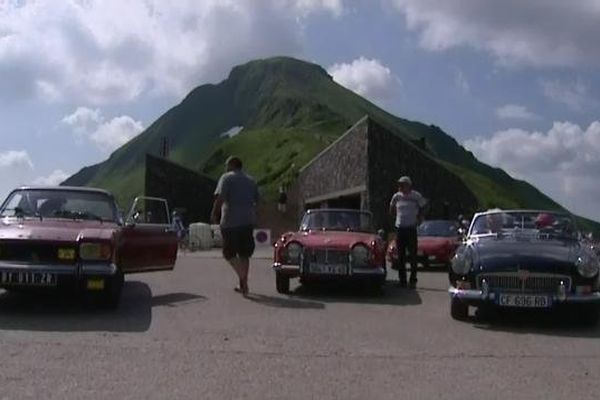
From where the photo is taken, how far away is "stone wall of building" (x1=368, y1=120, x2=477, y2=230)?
3794 cm

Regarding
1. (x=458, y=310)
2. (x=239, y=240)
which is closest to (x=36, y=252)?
(x=239, y=240)

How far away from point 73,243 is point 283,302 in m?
3.09

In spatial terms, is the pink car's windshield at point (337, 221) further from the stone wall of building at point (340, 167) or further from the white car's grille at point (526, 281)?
the stone wall of building at point (340, 167)

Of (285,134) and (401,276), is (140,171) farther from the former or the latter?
(401,276)

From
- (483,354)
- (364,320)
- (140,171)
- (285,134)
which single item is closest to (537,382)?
(483,354)

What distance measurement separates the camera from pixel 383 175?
1511 inches

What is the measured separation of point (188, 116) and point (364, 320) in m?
163

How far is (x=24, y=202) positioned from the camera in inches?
474

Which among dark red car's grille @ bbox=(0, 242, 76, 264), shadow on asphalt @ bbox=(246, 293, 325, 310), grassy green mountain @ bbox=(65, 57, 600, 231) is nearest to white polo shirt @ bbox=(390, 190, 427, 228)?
shadow on asphalt @ bbox=(246, 293, 325, 310)

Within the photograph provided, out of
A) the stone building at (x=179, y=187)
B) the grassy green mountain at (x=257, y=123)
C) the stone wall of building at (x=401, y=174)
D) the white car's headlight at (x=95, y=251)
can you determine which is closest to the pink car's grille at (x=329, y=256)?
the white car's headlight at (x=95, y=251)

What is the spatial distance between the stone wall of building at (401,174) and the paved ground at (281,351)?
25.5 metres

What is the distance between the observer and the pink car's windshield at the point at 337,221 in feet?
47.6

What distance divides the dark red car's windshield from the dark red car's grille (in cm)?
138

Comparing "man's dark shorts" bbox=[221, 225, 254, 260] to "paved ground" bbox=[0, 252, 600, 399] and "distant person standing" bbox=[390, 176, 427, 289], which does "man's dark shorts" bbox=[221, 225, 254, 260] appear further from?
"distant person standing" bbox=[390, 176, 427, 289]
